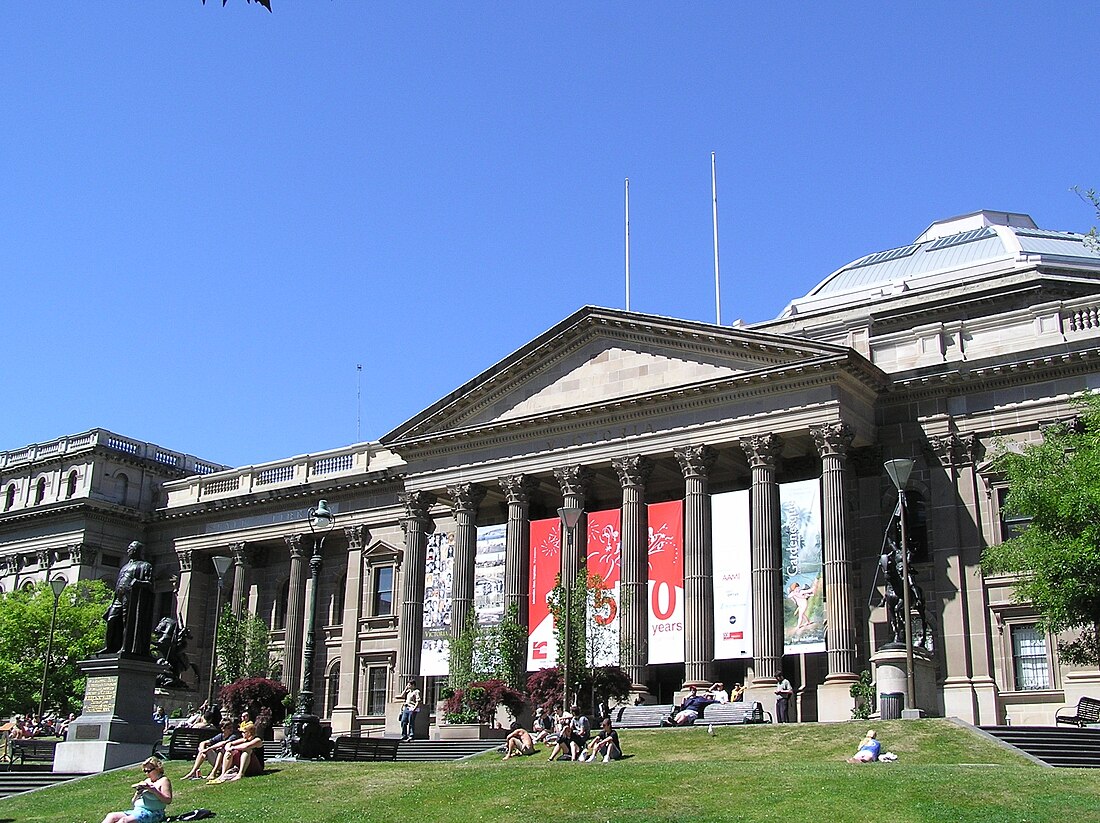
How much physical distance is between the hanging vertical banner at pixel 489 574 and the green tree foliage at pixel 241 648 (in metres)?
12.3

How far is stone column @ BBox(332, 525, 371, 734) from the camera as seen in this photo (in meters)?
57.4

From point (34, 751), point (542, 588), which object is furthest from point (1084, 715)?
point (34, 751)

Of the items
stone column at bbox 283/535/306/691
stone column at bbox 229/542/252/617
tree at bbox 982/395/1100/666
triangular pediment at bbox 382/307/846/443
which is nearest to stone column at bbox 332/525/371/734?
stone column at bbox 283/535/306/691

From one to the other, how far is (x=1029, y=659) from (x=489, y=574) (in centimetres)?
2031

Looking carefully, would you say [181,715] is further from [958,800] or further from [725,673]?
[958,800]

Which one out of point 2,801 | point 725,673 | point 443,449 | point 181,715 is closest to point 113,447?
point 181,715

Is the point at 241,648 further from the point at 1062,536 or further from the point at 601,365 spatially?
the point at 1062,536

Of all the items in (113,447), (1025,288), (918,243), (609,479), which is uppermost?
(918,243)

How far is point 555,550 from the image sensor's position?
1907 inches

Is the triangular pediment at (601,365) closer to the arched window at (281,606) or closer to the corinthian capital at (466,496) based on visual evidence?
the corinthian capital at (466,496)

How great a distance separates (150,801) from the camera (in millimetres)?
21781

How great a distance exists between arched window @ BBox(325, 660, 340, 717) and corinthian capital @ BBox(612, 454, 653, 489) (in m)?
20.5

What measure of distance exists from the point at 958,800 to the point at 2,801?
66.5 feet

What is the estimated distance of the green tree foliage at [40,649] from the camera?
56125 mm
